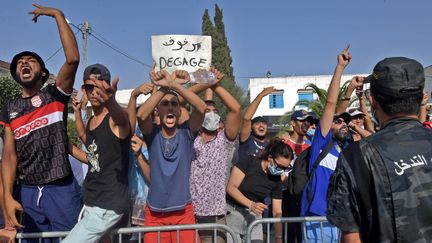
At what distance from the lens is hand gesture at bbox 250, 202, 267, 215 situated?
4.64 meters

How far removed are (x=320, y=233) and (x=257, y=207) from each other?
0.76m

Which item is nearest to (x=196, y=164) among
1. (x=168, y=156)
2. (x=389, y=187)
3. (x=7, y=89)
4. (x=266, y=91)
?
(x=168, y=156)

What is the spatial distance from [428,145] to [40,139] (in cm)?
271

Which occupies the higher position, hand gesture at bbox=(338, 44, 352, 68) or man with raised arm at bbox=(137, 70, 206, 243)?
hand gesture at bbox=(338, 44, 352, 68)

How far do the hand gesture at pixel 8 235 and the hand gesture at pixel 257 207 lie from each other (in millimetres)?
2192

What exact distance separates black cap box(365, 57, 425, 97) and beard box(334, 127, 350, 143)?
218 centimetres

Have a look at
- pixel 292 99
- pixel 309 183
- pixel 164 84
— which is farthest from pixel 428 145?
pixel 292 99

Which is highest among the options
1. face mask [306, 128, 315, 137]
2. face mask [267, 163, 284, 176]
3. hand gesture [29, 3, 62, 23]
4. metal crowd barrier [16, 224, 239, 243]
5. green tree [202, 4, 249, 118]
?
green tree [202, 4, 249, 118]

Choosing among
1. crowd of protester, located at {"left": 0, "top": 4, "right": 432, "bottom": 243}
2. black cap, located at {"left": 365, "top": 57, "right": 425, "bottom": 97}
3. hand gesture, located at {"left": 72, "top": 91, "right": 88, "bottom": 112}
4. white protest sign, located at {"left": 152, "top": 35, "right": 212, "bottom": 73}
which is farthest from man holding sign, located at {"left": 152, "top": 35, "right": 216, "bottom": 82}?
black cap, located at {"left": 365, "top": 57, "right": 425, "bottom": 97}

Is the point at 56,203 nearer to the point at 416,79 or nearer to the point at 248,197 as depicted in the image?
the point at 248,197

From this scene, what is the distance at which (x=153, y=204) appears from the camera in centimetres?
416

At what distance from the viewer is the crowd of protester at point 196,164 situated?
6.50ft

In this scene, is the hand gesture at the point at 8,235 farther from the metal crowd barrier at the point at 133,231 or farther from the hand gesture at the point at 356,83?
the hand gesture at the point at 356,83

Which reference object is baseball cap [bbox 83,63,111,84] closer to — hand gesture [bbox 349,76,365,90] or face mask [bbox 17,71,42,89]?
face mask [bbox 17,71,42,89]
